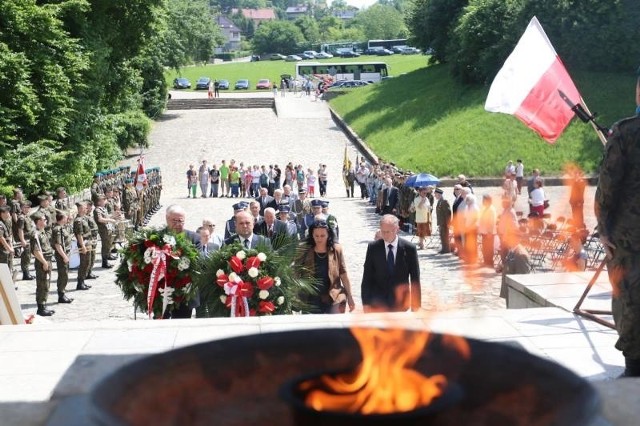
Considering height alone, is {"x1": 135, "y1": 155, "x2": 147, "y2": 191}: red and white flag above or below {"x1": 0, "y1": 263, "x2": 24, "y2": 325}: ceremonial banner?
below

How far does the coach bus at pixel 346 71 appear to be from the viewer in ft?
265

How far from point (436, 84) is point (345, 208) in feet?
83.4

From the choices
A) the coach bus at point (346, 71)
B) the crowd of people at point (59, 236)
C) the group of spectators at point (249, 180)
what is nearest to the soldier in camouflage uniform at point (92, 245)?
the crowd of people at point (59, 236)

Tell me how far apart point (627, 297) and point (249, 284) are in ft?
12.0

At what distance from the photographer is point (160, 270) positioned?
8.34m

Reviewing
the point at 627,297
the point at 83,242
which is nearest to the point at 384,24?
the point at 83,242

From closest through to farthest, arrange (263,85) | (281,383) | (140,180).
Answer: (281,383)
(140,180)
(263,85)

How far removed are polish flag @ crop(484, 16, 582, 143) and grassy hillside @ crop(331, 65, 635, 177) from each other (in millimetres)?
27641

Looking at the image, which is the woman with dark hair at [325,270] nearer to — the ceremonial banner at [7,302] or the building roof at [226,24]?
the ceremonial banner at [7,302]

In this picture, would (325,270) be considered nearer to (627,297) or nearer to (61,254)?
(627,297)

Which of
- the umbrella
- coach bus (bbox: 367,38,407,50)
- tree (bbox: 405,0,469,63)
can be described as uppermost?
coach bus (bbox: 367,38,407,50)

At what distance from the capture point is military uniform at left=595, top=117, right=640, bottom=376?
505 cm

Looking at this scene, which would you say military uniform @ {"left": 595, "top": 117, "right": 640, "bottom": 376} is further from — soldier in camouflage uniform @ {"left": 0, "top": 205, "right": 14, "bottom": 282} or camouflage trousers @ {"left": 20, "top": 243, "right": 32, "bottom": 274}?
camouflage trousers @ {"left": 20, "top": 243, "right": 32, "bottom": 274}

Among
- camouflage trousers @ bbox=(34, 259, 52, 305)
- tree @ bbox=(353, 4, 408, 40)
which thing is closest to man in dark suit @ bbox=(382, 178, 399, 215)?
camouflage trousers @ bbox=(34, 259, 52, 305)
